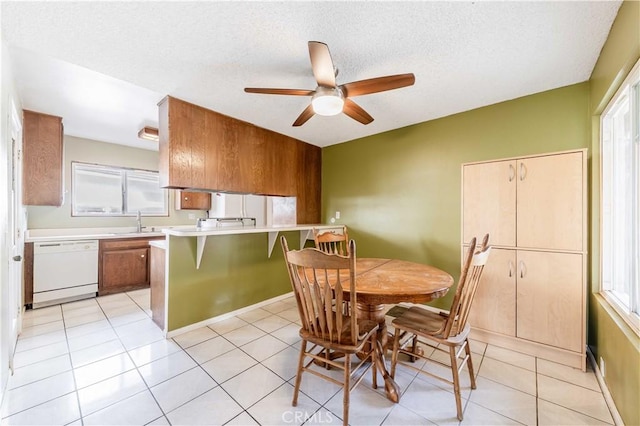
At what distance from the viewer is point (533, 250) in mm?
2162

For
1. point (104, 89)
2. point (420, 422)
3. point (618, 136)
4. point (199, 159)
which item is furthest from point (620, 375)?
point (104, 89)

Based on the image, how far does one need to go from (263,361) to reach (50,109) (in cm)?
366

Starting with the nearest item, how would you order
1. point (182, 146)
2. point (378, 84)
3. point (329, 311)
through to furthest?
point (329, 311) < point (378, 84) < point (182, 146)

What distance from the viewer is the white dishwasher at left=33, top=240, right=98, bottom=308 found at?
321 cm

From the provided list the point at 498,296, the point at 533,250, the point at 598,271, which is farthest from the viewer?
the point at 498,296

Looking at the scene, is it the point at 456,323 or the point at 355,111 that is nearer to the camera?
the point at 456,323

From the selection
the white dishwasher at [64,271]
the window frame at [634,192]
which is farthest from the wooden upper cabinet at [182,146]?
the window frame at [634,192]

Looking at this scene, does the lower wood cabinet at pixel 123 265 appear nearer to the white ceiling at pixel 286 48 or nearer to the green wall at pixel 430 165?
the white ceiling at pixel 286 48

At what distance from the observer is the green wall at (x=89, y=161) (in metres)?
3.70

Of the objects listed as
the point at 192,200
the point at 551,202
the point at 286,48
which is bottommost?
the point at 551,202

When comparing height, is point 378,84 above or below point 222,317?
above

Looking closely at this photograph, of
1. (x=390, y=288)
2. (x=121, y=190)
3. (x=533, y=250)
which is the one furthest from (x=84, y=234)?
(x=533, y=250)

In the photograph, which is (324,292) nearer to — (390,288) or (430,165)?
(390,288)

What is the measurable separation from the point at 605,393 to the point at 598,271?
853 mm
